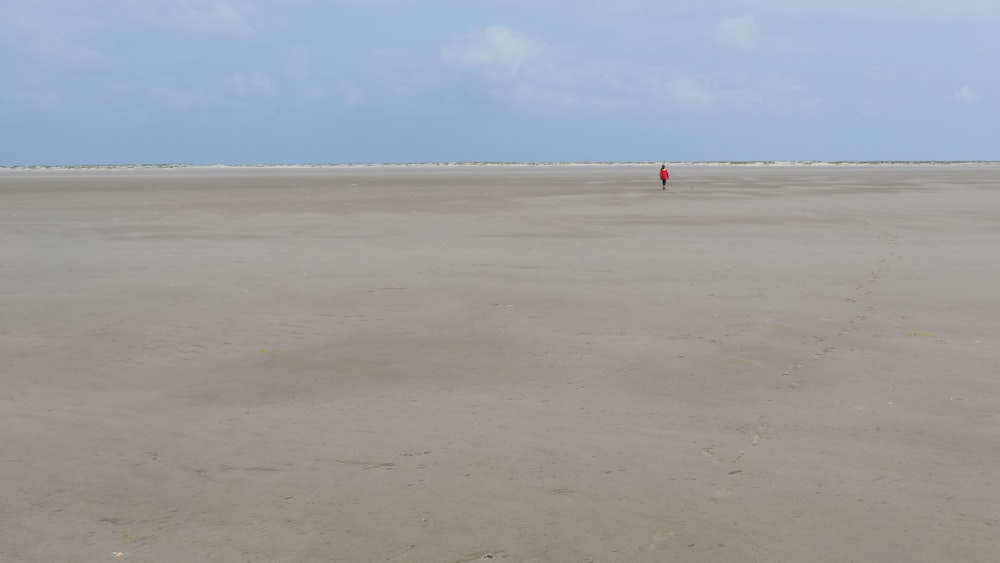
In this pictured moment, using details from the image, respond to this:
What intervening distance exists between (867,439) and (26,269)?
1072cm

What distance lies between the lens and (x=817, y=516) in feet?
12.7

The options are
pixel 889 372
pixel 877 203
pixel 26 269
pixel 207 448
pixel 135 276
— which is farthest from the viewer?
pixel 877 203

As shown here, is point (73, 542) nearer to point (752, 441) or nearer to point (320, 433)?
point (320, 433)

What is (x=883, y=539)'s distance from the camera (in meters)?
3.64

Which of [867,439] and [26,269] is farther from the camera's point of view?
[26,269]

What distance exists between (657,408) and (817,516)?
5.51ft

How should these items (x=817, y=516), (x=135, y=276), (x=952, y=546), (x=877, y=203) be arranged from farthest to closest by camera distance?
(x=877, y=203) → (x=135, y=276) → (x=817, y=516) → (x=952, y=546)

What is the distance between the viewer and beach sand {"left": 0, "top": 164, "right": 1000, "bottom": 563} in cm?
376

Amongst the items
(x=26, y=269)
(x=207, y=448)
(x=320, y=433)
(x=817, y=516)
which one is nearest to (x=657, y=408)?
(x=817, y=516)

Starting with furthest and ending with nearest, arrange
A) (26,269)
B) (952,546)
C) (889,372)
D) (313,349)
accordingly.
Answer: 1. (26,269)
2. (313,349)
3. (889,372)
4. (952,546)

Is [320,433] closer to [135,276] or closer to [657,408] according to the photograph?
[657,408]

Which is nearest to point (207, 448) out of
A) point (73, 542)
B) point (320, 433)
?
point (320, 433)

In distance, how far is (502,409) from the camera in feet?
18.0

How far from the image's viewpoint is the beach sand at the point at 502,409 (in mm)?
3760
